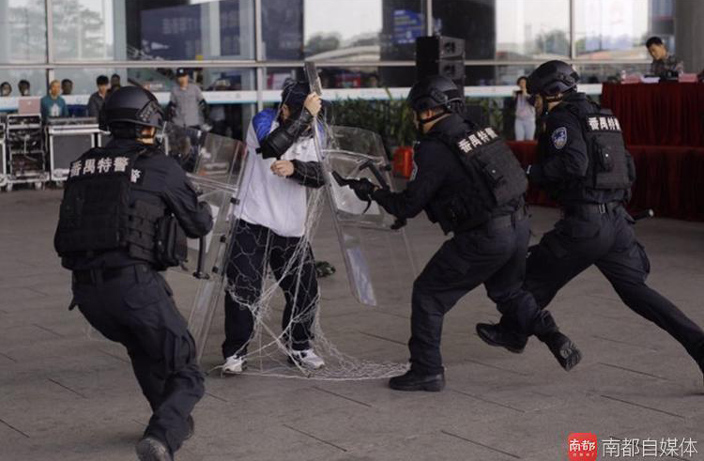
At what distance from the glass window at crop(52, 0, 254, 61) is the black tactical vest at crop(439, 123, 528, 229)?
1493 cm

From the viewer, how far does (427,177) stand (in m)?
6.18

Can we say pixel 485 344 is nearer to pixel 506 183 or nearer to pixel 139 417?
pixel 506 183

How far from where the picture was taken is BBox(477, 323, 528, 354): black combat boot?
683cm

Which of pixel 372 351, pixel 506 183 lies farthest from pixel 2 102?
pixel 506 183

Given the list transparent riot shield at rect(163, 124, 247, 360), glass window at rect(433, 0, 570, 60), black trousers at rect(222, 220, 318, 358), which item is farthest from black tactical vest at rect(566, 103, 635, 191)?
glass window at rect(433, 0, 570, 60)

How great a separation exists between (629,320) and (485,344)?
125 cm

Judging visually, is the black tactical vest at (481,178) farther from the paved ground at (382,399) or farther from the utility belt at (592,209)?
the paved ground at (382,399)

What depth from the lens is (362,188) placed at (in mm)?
6406

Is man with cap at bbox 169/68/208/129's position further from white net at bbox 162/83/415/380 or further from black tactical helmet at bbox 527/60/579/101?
black tactical helmet at bbox 527/60/579/101

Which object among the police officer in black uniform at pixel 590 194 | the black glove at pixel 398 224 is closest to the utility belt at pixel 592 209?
the police officer in black uniform at pixel 590 194

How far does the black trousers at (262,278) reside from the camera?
685 centimetres

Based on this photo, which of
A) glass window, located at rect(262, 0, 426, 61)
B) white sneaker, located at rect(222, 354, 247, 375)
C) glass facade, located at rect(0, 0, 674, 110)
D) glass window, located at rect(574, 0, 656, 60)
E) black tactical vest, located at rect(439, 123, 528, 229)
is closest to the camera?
black tactical vest, located at rect(439, 123, 528, 229)

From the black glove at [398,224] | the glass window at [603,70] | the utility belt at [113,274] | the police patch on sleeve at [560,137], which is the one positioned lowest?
the utility belt at [113,274]

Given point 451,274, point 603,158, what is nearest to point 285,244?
point 451,274
